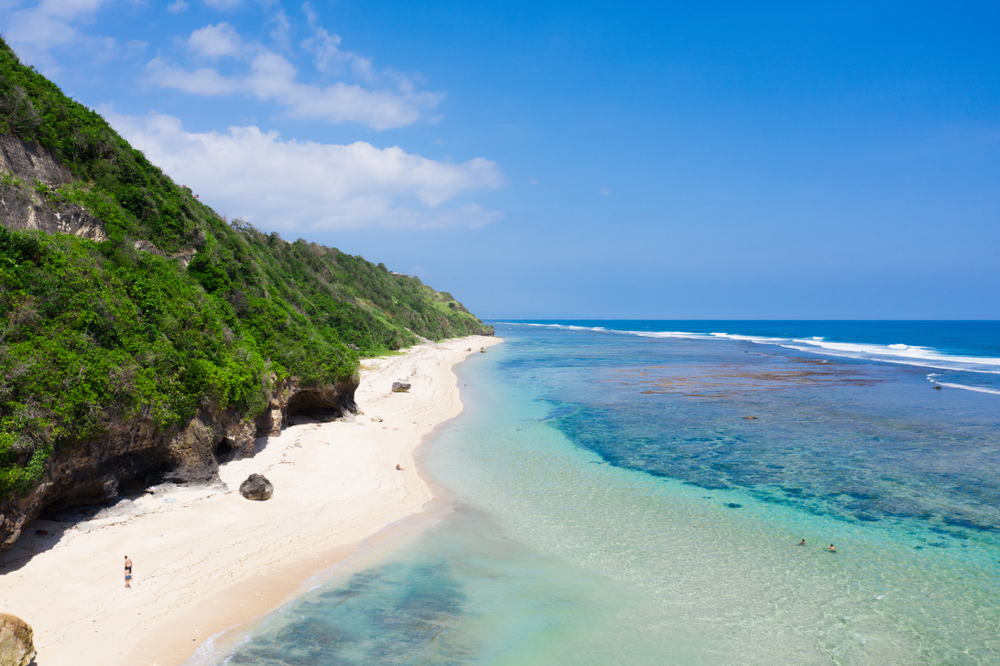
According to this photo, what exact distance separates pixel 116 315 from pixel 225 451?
666 centimetres

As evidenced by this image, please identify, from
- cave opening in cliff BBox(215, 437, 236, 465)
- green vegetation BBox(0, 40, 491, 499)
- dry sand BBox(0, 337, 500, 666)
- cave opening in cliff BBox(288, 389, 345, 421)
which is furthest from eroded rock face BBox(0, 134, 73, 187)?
cave opening in cliff BBox(288, 389, 345, 421)

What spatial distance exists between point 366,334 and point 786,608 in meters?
50.9

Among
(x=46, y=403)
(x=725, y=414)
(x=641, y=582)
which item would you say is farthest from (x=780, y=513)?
(x=46, y=403)

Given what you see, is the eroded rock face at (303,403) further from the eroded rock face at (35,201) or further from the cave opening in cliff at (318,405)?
the eroded rock face at (35,201)

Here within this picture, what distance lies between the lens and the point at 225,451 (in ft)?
62.3

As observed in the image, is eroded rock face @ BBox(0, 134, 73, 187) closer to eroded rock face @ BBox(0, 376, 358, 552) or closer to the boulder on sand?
eroded rock face @ BBox(0, 376, 358, 552)

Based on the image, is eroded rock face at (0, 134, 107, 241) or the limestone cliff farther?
eroded rock face at (0, 134, 107, 241)

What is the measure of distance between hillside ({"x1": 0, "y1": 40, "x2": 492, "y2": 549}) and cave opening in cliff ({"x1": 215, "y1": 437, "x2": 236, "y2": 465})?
85mm

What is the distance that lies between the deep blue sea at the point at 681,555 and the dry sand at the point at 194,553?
1098mm

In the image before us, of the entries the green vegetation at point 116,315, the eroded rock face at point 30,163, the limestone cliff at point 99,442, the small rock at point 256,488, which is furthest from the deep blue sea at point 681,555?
the eroded rock face at point 30,163

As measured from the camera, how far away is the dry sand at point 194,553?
9.72 m

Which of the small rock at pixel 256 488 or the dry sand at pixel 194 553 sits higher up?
the small rock at pixel 256 488

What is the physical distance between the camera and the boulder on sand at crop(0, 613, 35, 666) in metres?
7.96

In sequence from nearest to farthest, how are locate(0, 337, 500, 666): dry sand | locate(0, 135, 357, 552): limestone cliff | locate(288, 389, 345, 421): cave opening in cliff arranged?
locate(0, 337, 500, 666): dry sand, locate(0, 135, 357, 552): limestone cliff, locate(288, 389, 345, 421): cave opening in cliff
